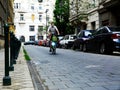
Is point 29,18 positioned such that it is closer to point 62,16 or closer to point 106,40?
point 62,16

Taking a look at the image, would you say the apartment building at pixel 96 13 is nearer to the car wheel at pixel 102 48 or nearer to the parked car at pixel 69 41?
the parked car at pixel 69 41

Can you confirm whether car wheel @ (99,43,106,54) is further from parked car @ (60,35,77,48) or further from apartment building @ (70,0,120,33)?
parked car @ (60,35,77,48)

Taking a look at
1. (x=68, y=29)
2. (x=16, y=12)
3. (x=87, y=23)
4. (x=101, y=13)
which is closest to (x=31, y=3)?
(x=16, y=12)

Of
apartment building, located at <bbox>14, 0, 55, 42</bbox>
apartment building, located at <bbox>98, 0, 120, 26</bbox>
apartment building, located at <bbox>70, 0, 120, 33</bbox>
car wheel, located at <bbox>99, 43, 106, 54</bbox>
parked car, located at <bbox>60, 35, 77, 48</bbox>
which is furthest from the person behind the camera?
apartment building, located at <bbox>14, 0, 55, 42</bbox>

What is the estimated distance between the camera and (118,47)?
19047 millimetres

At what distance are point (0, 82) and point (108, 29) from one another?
1368cm

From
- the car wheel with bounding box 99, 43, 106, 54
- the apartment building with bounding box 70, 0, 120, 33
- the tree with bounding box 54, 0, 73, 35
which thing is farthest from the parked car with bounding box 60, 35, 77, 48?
the tree with bounding box 54, 0, 73, 35

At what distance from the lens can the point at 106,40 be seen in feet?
65.4

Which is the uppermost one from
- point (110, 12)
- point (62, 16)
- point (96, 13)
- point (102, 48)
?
point (62, 16)

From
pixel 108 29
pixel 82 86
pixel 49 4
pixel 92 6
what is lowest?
pixel 82 86

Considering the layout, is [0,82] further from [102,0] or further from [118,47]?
[102,0]

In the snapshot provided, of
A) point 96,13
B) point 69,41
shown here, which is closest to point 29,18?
point 96,13

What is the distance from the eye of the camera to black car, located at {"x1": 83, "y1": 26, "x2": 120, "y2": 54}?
62.8ft

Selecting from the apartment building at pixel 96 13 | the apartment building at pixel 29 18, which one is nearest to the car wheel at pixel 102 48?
the apartment building at pixel 96 13
